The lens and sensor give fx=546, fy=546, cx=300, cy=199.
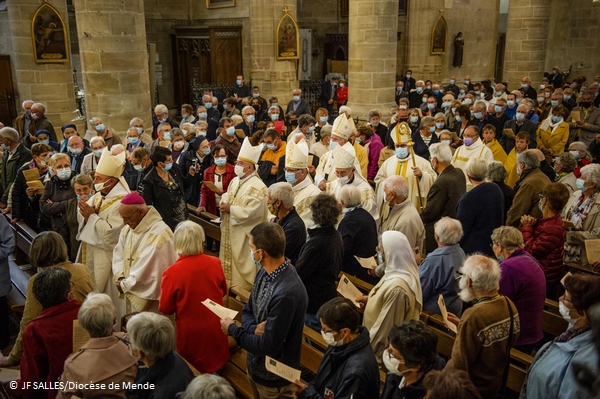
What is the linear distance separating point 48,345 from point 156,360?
915 mm

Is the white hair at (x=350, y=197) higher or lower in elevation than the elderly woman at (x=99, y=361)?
higher

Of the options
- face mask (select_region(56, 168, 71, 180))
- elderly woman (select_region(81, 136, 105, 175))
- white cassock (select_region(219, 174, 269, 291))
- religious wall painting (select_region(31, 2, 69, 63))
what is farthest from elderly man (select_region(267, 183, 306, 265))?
religious wall painting (select_region(31, 2, 69, 63))

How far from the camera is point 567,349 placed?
296 cm

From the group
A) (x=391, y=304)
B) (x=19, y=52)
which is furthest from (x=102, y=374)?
(x=19, y=52)

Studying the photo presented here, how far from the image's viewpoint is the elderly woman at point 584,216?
5.34 meters

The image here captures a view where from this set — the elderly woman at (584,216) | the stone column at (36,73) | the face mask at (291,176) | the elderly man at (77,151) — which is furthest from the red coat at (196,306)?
the stone column at (36,73)

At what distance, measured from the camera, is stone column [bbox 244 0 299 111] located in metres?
14.5

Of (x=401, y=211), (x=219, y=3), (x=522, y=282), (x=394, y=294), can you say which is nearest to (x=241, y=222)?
(x=401, y=211)

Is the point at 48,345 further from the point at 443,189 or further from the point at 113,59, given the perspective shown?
the point at 113,59

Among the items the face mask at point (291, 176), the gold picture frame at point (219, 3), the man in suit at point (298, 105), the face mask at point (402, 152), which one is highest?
the gold picture frame at point (219, 3)

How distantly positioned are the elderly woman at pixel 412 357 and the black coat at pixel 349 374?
0.11m

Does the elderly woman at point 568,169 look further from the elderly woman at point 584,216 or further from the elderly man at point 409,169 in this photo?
the elderly man at point 409,169

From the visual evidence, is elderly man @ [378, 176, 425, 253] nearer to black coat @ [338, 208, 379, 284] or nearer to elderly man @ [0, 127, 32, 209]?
black coat @ [338, 208, 379, 284]

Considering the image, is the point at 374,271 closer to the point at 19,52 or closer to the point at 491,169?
the point at 491,169
